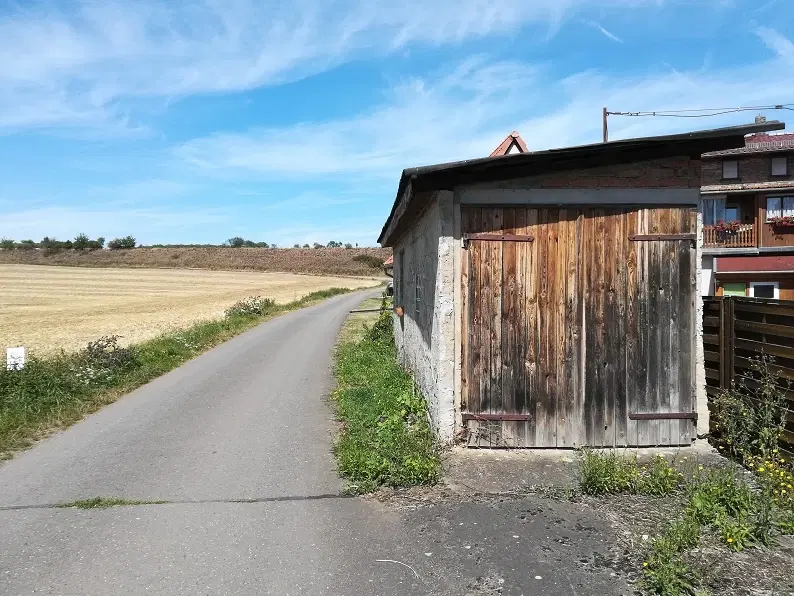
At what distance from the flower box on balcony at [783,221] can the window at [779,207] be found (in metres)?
0.27

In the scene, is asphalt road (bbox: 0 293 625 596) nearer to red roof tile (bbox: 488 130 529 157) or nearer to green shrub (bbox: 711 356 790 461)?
green shrub (bbox: 711 356 790 461)

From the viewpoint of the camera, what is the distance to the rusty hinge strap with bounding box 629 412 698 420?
6062 mm

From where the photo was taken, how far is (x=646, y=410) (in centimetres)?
611

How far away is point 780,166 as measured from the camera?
2536 cm

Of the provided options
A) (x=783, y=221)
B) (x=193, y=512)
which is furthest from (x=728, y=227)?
(x=193, y=512)

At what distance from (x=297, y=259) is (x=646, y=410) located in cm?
9054

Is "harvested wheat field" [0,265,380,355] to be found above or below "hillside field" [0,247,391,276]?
below

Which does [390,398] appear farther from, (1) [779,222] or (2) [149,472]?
(1) [779,222]

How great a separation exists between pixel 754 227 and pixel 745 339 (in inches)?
908

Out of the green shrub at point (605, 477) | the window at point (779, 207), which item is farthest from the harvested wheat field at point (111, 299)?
the window at point (779, 207)

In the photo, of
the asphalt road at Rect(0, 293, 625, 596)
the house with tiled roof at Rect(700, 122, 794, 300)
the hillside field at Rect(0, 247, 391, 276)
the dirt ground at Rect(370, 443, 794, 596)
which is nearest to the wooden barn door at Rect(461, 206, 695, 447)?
the dirt ground at Rect(370, 443, 794, 596)

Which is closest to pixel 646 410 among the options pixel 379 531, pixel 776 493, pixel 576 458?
pixel 576 458

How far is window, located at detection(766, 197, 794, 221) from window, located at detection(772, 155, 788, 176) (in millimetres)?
1077

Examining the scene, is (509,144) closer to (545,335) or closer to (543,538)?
(545,335)
